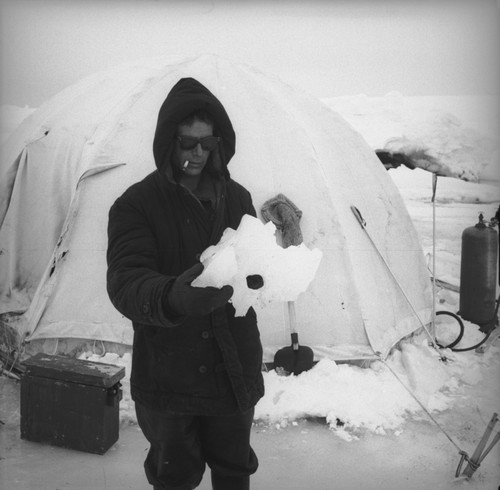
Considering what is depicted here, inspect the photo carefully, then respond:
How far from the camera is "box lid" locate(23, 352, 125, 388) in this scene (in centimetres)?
250

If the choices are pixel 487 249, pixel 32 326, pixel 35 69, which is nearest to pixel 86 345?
pixel 32 326

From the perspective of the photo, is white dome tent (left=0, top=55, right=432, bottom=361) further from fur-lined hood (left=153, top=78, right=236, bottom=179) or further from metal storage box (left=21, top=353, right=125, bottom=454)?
fur-lined hood (left=153, top=78, right=236, bottom=179)

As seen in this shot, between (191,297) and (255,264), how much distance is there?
10.2 inches

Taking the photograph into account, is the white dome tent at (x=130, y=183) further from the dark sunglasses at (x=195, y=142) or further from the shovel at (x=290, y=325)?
the dark sunglasses at (x=195, y=142)

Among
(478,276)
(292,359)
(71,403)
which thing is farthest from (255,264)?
(478,276)

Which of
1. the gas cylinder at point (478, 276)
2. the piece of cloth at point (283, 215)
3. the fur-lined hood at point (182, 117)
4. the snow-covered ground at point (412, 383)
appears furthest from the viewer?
the gas cylinder at point (478, 276)

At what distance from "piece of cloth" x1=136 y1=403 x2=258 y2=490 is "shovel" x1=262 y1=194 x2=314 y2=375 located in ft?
4.74

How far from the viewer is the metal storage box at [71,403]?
2.52 metres

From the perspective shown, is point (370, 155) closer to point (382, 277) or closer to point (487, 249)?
point (382, 277)

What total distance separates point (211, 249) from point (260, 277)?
170mm

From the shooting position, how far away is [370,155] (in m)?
3.83

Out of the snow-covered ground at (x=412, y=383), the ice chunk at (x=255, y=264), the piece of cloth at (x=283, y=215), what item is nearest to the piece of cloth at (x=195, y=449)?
the ice chunk at (x=255, y=264)

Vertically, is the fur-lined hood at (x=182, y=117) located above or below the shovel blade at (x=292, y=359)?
above

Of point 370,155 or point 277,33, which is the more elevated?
point 277,33
